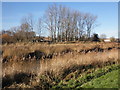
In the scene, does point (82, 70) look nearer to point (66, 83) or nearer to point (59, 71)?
point (59, 71)

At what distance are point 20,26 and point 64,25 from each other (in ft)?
39.6

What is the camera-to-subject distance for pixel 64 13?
41594 millimetres

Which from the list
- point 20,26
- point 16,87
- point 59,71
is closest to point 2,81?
point 16,87

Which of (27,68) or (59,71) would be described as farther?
(27,68)

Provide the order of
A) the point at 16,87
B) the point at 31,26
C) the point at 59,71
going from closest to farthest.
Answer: the point at 16,87 → the point at 59,71 → the point at 31,26

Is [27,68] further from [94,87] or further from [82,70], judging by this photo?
[94,87]

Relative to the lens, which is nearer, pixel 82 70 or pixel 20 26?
pixel 82 70

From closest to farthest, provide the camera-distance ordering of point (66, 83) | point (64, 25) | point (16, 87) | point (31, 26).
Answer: point (16, 87) < point (66, 83) < point (31, 26) < point (64, 25)

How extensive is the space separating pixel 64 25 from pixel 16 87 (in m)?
38.9

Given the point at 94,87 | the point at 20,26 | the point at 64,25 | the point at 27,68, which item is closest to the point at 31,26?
the point at 20,26

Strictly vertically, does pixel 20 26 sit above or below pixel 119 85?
above

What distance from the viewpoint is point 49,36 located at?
42.3 m

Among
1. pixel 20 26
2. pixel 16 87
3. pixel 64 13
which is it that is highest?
Result: pixel 64 13

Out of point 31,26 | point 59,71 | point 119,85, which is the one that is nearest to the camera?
point 119,85
